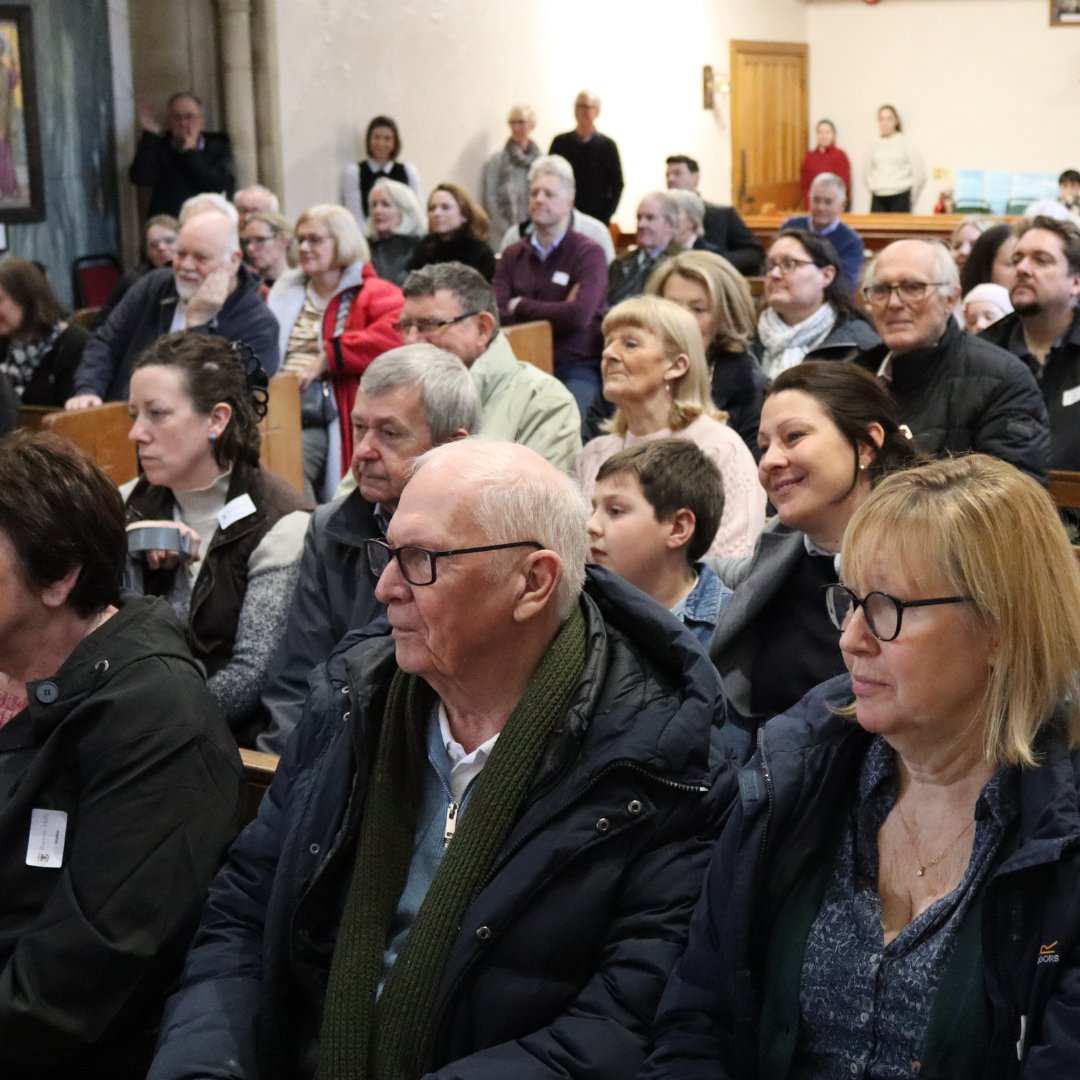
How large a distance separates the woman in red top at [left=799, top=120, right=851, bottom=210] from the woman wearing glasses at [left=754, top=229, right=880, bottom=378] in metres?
11.9

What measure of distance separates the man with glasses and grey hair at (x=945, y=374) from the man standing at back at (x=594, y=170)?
7.60 m

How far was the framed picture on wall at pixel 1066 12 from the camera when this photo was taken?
1556 centimetres

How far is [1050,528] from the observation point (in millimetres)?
1675

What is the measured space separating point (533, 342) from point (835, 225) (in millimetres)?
3368

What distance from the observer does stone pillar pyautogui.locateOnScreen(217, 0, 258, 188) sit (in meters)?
10.2

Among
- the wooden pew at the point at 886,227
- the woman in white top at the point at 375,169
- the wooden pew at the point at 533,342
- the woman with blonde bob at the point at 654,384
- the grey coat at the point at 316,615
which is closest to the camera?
the grey coat at the point at 316,615

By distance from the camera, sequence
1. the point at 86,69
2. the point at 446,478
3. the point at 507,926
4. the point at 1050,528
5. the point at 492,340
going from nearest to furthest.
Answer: the point at 1050,528 < the point at 507,926 < the point at 446,478 < the point at 492,340 < the point at 86,69

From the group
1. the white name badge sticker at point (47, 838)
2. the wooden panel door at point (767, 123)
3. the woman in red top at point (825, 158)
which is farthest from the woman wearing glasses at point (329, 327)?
the woman in red top at point (825, 158)

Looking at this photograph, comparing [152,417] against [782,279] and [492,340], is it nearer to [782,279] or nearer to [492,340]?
[492,340]

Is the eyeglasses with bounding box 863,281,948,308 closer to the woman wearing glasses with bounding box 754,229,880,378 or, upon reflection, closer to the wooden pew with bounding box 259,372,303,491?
the woman wearing glasses with bounding box 754,229,880,378

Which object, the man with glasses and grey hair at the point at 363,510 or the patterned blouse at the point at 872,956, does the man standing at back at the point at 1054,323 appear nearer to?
the man with glasses and grey hair at the point at 363,510

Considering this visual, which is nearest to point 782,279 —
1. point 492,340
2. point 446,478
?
point 492,340

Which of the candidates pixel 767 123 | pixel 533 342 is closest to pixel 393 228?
pixel 533 342

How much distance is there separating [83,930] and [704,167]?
14.6 meters
